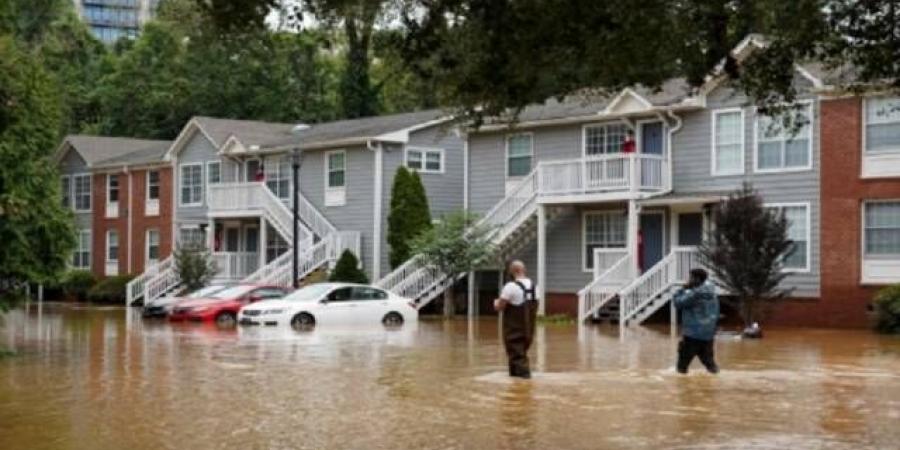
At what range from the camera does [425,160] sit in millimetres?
47688

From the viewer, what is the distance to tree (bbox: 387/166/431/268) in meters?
44.8

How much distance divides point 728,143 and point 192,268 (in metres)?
20.0

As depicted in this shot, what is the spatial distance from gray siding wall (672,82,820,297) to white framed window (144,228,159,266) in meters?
27.7

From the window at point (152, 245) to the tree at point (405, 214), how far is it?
17.1 m

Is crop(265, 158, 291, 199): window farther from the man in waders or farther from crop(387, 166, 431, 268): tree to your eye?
the man in waders

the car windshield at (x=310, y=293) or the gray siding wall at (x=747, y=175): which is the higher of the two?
the gray siding wall at (x=747, y=175)

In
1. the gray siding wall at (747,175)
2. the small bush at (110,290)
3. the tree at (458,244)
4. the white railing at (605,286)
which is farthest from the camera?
the small bush at (110,290)

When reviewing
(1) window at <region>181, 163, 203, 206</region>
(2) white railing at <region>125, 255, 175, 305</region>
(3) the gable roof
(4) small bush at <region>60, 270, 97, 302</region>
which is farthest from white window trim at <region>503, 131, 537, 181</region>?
(4) small bush at <region>60, 270, 97, 302</region>

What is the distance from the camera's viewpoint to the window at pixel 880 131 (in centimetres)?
3378

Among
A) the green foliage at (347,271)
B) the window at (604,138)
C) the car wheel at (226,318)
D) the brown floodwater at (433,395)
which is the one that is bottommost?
the car wheel at (226,318)

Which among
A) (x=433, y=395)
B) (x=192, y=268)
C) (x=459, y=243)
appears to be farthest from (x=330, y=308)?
(x=433, y=395)

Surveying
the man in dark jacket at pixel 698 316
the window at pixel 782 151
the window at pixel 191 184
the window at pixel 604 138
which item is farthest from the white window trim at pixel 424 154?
the man in dark jacket at pixel 698 316

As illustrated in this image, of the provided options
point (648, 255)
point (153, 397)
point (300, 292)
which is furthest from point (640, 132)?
point (153, 397)

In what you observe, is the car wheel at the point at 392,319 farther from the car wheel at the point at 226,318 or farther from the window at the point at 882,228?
the window at the point at 882,228
